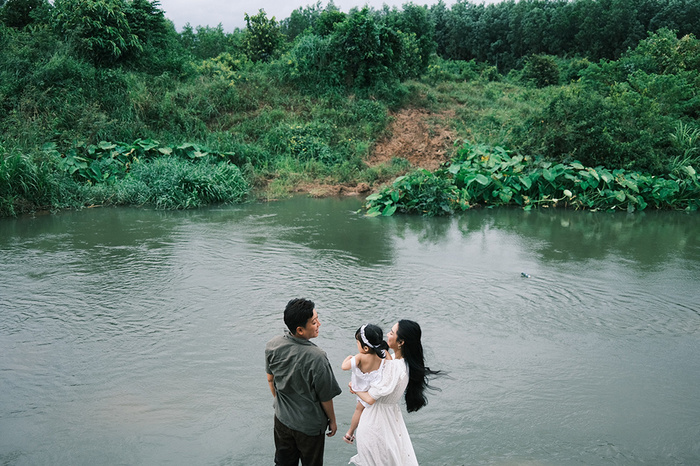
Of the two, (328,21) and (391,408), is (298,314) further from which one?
(328,21)

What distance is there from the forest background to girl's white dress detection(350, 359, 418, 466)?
910cm

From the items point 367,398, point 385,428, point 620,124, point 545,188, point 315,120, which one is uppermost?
point 315,120

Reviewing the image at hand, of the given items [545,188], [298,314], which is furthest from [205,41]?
[298,314]

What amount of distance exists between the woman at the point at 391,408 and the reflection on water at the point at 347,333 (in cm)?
87

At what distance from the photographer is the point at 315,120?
18.8 metres

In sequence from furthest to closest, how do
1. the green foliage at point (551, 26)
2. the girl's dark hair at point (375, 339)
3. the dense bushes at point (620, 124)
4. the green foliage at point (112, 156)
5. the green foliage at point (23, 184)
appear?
the green foliage at point (551, 26), the green foliage at point (112, 156), the dense bushes at point (620, 124), the green foliage at point (23, 184), the girl's dark hair at point (375, 339)

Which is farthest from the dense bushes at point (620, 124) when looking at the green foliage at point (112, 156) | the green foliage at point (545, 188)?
the green foliage at point (112, 156)

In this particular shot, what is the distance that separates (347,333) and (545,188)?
900 centimetres

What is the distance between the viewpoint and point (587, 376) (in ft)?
16.1

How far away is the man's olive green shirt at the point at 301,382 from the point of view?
2998mm

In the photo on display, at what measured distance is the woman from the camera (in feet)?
9.91

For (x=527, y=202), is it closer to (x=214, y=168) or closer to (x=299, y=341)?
(x=214, y=168)

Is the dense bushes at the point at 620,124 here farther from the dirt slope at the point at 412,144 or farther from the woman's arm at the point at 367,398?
the woman's arm at the point at 367,398

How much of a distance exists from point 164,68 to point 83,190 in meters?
8.89
